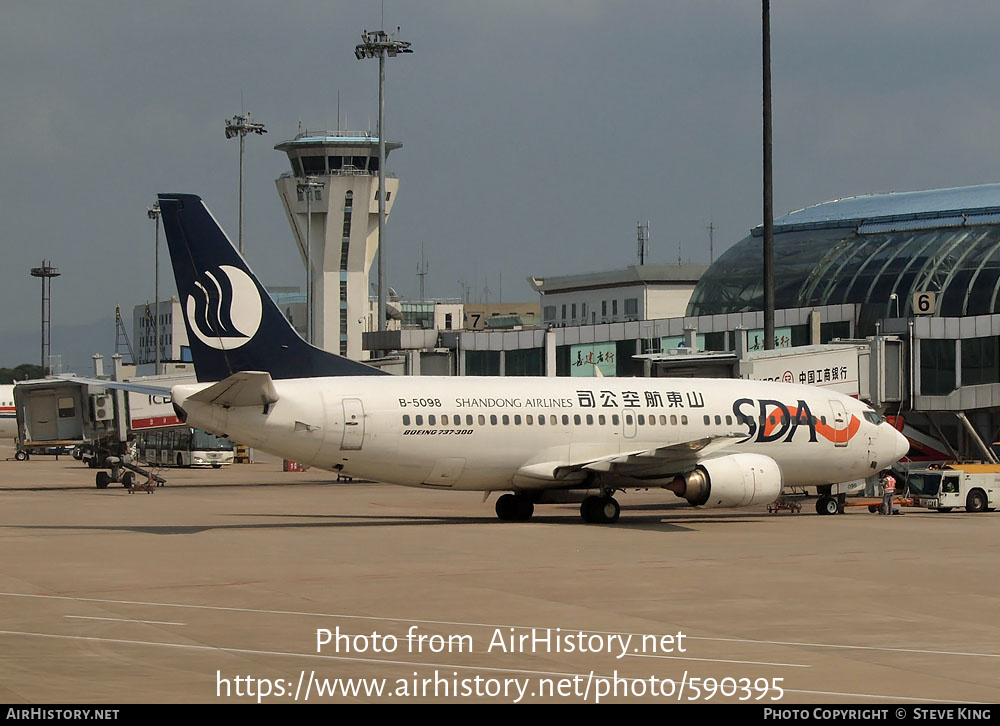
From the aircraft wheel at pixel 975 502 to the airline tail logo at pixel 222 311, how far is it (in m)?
23.1

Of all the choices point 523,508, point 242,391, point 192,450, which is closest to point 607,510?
point 523,508

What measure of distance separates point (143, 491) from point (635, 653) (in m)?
40.0

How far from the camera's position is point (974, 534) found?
31.8m

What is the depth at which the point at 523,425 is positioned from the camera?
33.0 meters

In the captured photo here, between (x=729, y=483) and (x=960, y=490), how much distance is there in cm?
1175

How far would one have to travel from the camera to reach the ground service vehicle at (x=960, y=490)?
40562 mm

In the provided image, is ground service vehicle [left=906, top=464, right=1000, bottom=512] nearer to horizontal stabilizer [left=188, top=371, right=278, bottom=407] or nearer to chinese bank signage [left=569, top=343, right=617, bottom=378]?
horizontal stabilizer [left=188, top=371, right=278, bottom=407]

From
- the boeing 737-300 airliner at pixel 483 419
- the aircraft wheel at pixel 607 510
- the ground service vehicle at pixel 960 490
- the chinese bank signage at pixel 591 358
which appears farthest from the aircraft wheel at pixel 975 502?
the chinese bank signage at pixel 591 358

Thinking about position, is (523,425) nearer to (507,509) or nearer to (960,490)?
(507,509)

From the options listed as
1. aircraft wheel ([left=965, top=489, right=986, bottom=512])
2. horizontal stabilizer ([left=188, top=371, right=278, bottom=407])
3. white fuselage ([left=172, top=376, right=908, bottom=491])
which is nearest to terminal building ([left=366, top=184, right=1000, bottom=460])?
aircraft wheel ([left=965, top=489, right=986, bottom=512])

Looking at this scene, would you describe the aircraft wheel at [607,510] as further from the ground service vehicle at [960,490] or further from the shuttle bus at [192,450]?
the shuttle bus at [192,450]

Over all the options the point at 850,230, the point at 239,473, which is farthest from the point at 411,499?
the point at 850,230

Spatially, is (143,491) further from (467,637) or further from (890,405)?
(467,637)

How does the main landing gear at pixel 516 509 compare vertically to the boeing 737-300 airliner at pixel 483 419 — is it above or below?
below
